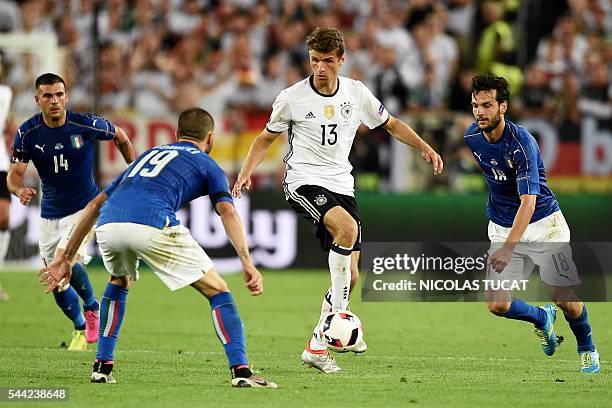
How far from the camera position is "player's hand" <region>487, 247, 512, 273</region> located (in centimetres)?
901

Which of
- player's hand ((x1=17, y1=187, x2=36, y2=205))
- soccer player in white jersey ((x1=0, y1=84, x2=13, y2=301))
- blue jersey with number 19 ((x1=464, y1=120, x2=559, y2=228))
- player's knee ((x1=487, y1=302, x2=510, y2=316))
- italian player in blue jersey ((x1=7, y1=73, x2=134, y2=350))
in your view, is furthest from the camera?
soccer player in white jersey ((x1=0, y1=84, x2=13, y2=301))

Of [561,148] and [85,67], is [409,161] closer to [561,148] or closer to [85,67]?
[561,148]

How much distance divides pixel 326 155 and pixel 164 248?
7.37 feet

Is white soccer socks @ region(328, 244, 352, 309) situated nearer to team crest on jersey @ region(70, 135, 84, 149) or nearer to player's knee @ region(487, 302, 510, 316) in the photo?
player's knee @ region(487, 302, 510, 316)

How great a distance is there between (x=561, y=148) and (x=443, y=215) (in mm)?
2055

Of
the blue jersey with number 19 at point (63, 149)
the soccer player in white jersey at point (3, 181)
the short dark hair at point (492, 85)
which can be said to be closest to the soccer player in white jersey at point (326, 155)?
the short dark hair at point (492, 85)

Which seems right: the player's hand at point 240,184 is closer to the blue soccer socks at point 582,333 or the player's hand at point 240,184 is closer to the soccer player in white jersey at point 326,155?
the soccer player in white jersey at point 326,155

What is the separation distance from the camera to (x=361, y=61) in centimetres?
2006

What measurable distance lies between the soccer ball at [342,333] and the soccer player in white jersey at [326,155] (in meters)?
0.22

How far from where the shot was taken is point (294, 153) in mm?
9914

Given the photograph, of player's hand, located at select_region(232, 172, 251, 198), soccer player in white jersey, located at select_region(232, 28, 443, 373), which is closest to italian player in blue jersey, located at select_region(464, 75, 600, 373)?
soccer player in white jersey, located at select_region(232, 28, 443, 373)

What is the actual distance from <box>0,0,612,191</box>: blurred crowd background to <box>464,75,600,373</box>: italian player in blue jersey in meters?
8.25

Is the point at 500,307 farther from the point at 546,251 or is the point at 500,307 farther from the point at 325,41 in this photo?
the point at 325,41

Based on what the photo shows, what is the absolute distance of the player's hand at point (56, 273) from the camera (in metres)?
8.12
